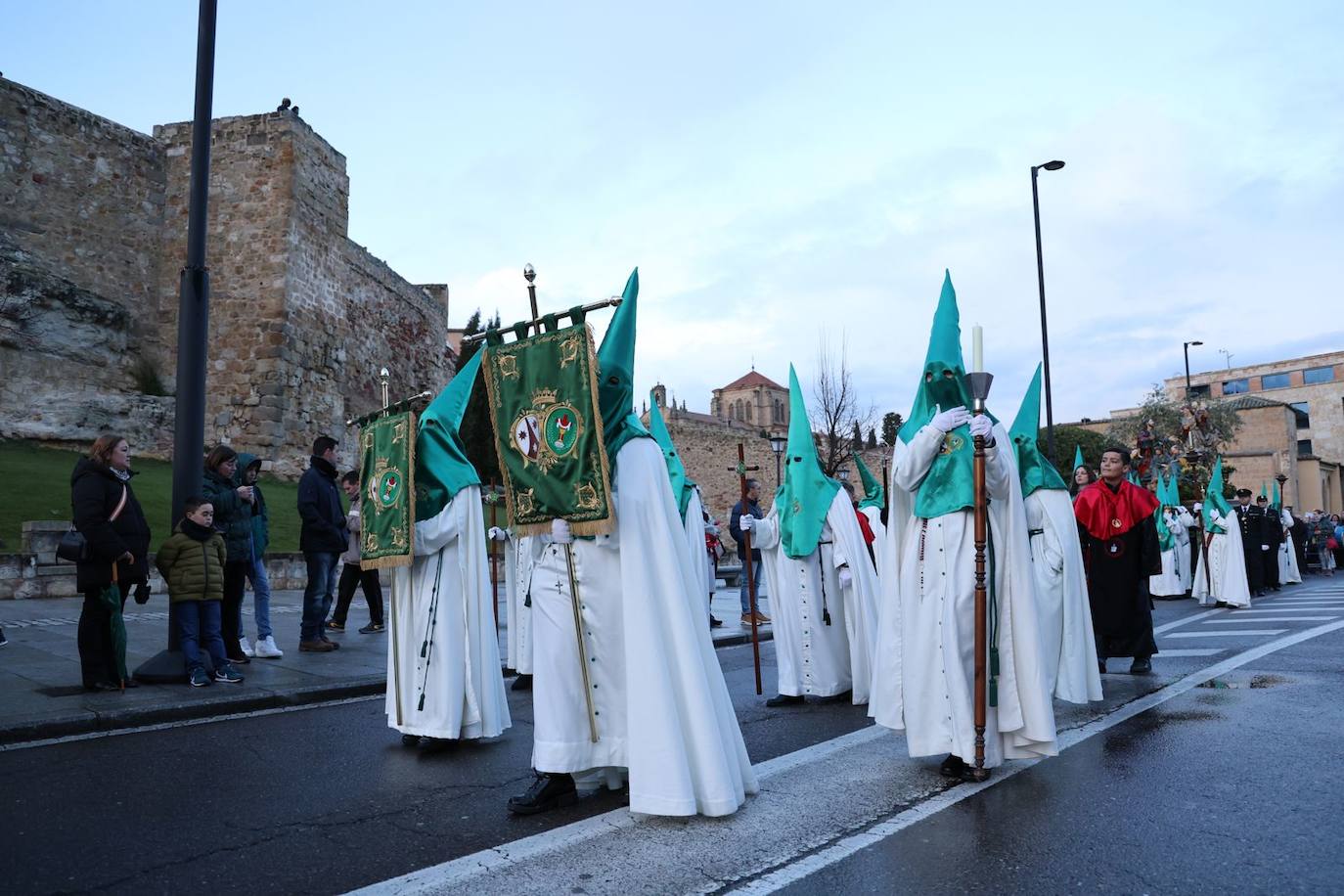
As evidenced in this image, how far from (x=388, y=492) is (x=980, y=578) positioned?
3.67 meters

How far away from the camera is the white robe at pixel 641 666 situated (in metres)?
4.14

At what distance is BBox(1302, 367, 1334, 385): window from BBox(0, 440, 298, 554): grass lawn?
85.1 m

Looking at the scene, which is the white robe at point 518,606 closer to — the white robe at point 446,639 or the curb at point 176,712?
the curb at point 176,712

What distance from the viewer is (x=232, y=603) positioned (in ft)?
29.7

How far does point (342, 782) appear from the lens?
507 cm

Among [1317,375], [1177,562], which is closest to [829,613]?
[1177,562]

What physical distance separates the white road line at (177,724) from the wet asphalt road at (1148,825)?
198 inches

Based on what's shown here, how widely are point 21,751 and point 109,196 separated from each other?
2540 cm

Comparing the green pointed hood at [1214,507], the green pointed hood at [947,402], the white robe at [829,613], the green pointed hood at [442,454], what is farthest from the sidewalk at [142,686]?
the green pointed hood at [1214,507]

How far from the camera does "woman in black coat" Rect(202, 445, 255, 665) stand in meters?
8.98

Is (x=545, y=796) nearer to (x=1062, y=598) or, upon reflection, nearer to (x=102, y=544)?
(x=1062, y=598)

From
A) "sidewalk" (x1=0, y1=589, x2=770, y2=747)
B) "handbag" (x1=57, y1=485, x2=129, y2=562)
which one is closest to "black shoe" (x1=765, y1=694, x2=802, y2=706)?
"sidewalk" (x1=0, y1=589, x2=770, y2=747)

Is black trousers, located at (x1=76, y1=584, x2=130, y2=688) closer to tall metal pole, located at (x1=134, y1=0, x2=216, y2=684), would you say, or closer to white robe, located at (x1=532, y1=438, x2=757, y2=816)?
tall metal pole, located at (x1=134, y1=0, x2=216, y2=684)

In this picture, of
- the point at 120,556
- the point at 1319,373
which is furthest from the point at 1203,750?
the point at 1319,373
